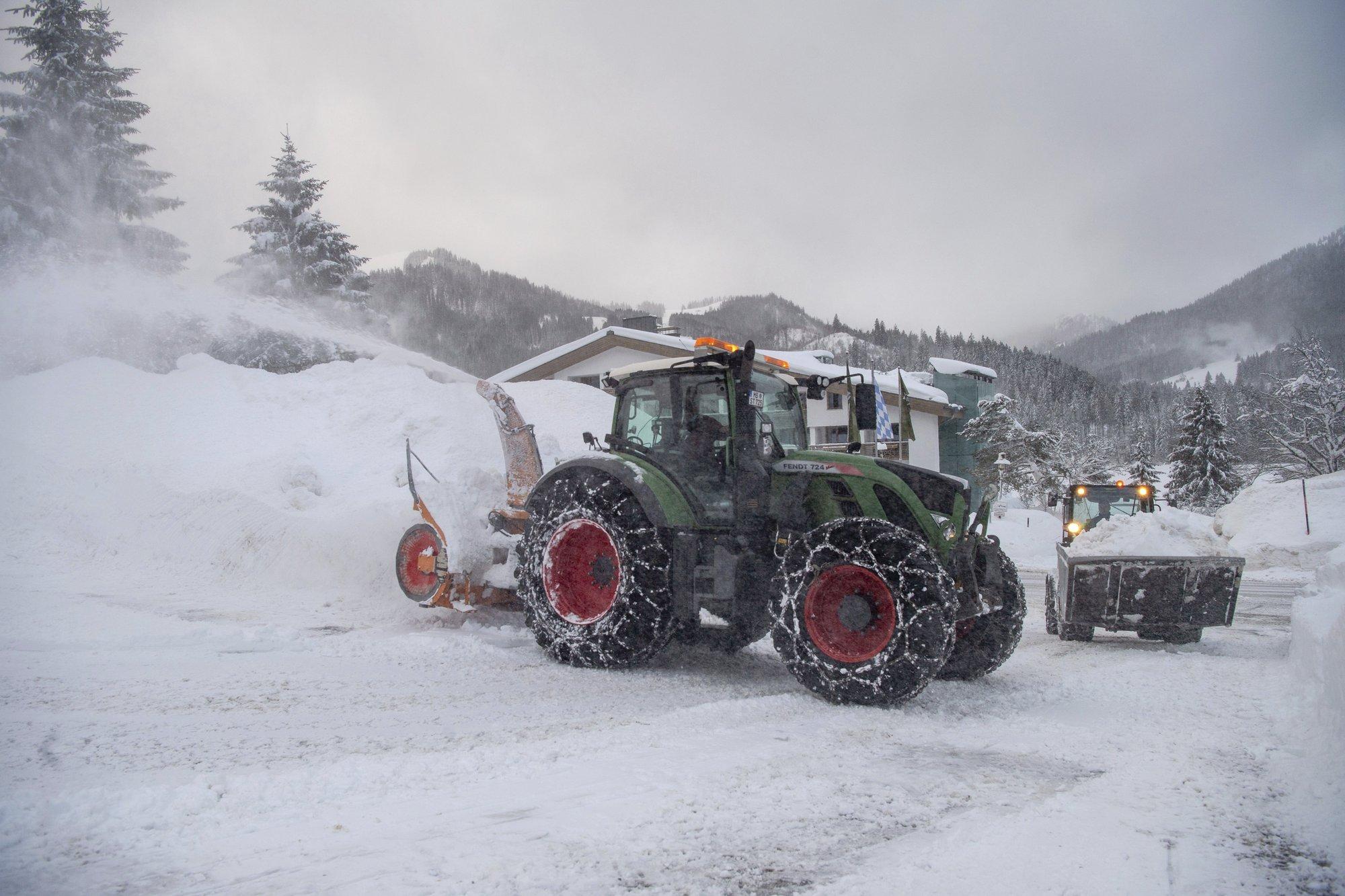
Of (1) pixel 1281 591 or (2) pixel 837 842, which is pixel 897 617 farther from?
(1) pixel 1281 591

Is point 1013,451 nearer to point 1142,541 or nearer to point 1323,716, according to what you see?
point 1142,541

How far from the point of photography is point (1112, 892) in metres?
2.24

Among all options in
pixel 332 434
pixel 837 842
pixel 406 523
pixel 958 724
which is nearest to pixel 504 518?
pixel 406 523

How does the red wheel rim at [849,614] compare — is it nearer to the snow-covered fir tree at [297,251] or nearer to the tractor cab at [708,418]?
the tractor cab at [708,418]

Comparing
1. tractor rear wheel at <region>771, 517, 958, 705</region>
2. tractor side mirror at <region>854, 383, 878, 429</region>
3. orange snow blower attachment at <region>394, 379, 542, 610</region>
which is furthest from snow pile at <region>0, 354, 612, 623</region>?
tractor side mirror at <region>854, 383, 878, 429</region>

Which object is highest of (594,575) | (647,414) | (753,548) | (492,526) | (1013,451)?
(1013,451)

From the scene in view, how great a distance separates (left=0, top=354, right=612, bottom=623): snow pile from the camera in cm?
714

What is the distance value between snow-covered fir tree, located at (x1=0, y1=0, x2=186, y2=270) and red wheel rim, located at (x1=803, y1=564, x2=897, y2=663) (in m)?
4.57

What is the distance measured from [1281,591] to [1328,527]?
16.2ft

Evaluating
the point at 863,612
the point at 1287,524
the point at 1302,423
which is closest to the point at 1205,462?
the point at 1302,423

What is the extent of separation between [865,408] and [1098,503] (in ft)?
28.9

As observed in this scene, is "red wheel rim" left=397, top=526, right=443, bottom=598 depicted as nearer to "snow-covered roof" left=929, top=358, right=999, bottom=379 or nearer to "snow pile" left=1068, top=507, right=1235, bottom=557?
"snow pile" left=1068, top=507, right=1235, bottom=557

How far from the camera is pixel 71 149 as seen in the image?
4289 mm

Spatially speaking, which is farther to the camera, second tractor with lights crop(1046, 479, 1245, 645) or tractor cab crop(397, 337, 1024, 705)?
second tractor with lights crop(1046, 479, 1245, 645)
